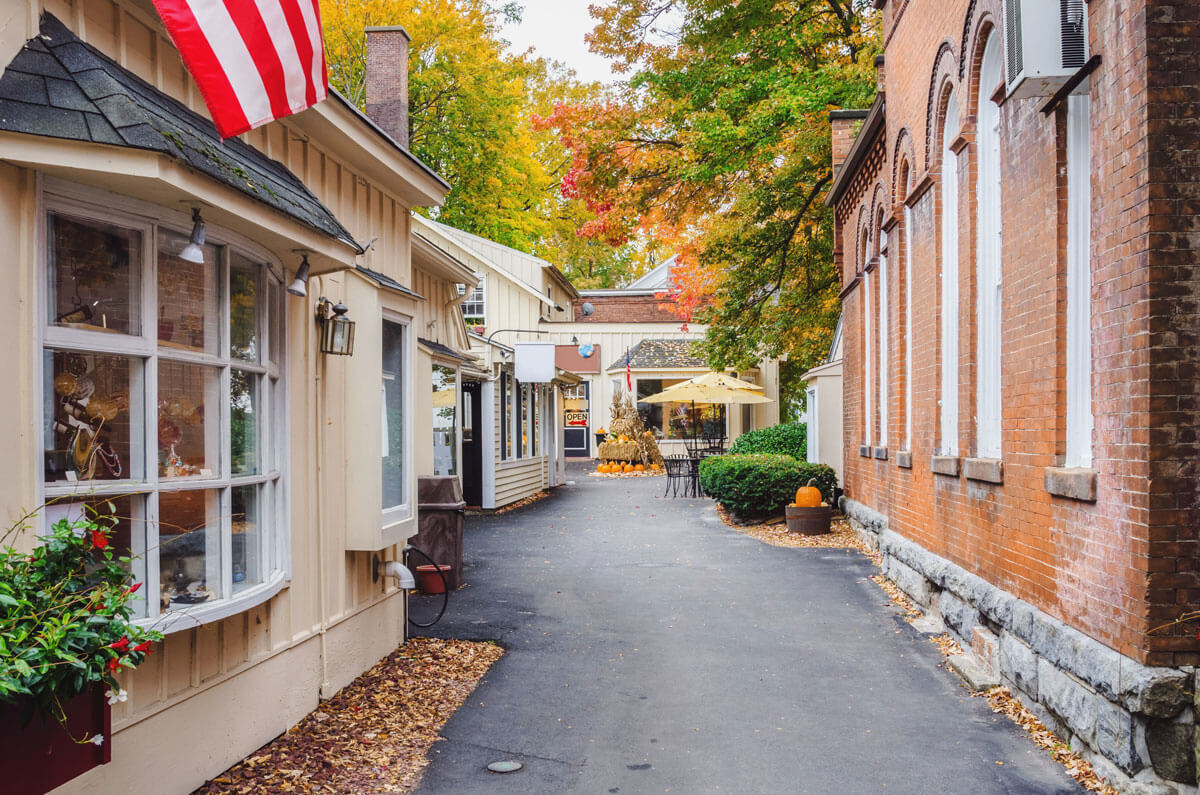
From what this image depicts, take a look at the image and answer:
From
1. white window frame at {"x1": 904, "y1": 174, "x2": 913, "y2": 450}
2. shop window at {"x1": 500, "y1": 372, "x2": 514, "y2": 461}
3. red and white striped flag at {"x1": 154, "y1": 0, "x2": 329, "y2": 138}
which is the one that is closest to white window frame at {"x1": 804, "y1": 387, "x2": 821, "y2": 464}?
shop window at {"x1": 500, "y1": 372, "x2": 514, "y2": 461}

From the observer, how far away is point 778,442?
2077 cm

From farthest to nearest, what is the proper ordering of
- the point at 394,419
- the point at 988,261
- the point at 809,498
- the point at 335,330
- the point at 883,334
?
1. the point at 809,498
2. the point at 883,334
3. the point at 988,261
4. the point at 394,419
5. the point at 335,330

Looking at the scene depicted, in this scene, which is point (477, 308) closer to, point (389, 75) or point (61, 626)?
point (389, 75)

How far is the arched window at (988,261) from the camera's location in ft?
24.0

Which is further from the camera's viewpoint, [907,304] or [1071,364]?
[907,304]

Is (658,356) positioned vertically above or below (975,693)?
above

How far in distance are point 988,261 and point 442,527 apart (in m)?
6.11

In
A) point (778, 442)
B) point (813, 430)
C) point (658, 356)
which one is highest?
point (658, 356)

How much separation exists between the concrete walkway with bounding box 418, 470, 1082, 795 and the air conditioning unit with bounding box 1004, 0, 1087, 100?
3711 mm

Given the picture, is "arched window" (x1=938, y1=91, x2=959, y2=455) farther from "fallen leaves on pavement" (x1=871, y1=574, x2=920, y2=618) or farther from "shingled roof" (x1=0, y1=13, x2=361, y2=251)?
"shingled roof" (x1=0, y1=13, x2=361, y2=251)

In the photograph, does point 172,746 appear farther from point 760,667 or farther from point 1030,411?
point 1030,411

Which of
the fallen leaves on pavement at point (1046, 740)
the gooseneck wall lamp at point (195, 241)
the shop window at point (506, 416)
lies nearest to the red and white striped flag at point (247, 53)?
the gooseneck wall lamp at point (195, 241)

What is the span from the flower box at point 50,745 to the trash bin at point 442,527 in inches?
280

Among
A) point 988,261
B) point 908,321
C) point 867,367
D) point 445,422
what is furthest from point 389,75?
point 445,422
